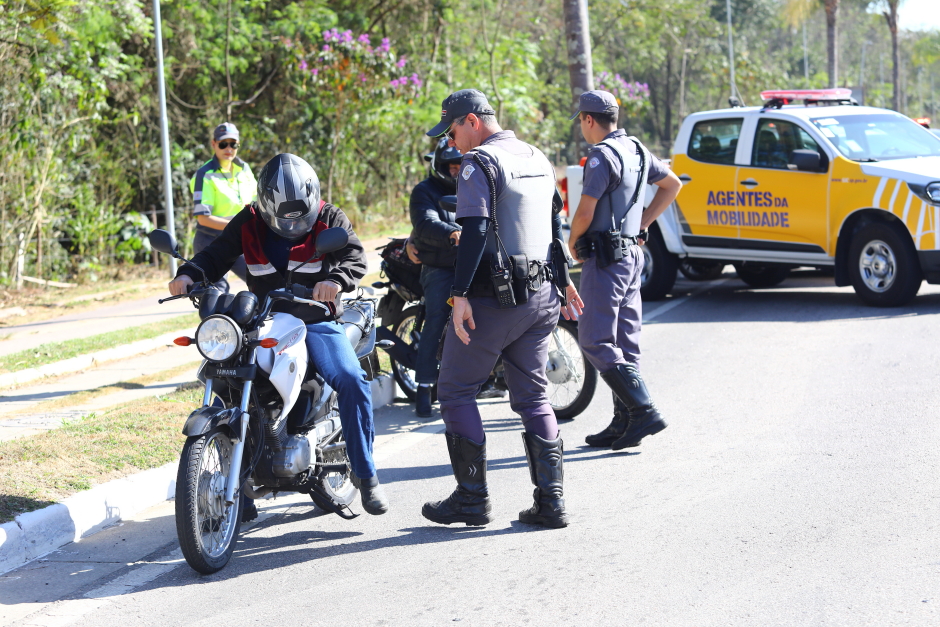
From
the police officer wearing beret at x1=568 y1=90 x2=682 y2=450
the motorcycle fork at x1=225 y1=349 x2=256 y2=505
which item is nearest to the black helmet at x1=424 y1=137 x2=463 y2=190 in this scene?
the police officer wearing beret at x1=568 y1=90 x2=682 y2=450

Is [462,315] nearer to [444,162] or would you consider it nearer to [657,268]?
[444,162]

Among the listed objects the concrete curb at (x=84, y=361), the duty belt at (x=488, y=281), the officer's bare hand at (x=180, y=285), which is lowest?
the concrete curb at (x=84, y=361)

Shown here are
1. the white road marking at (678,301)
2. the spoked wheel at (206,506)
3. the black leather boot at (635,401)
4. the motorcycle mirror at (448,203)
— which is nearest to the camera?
the spoked wheel at (206,506)

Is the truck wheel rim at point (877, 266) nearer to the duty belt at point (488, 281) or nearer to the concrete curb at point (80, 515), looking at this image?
the duty belt at point (488, 281)

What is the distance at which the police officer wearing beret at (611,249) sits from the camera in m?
6.00

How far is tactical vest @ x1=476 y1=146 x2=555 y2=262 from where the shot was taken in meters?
4.62

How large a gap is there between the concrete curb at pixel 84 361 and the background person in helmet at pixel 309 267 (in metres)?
3.54

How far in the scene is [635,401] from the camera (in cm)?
598

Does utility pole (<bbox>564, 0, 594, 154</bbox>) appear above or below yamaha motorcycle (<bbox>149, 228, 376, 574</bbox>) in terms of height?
above

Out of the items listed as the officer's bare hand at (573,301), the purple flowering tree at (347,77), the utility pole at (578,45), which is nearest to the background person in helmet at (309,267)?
the officer's bare hand at (573,301)

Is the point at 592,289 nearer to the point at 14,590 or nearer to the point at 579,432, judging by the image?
the point at 579,432

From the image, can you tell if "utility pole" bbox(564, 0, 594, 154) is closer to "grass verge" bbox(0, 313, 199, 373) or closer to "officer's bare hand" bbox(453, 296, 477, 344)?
"grass verge" bbox(0, 313, 199, 373)

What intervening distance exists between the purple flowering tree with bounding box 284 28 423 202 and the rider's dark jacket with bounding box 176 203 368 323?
1265cm

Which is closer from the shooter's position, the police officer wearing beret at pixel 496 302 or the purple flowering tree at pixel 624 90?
the police officer wearing beret at pixel 496 302
